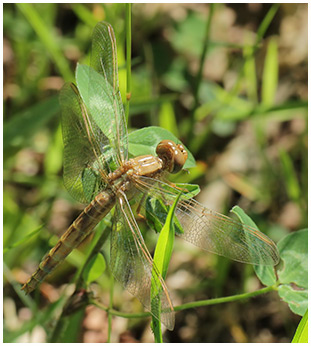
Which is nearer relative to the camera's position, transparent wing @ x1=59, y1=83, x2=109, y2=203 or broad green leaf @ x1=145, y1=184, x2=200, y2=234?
broad green leaf @ x1=145, y1=184, x2=200, y2=234

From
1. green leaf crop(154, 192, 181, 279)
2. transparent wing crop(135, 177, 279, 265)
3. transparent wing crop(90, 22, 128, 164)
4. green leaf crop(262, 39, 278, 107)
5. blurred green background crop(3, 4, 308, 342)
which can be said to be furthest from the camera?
green leaf crop(262, 39, 278, 107)

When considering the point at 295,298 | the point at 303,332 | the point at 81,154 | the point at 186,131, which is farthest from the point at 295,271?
the point at 186,131

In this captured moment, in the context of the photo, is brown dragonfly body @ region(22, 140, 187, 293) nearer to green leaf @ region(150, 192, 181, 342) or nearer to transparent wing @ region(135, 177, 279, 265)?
transparent wing @ region(135, 177, 279, 265)

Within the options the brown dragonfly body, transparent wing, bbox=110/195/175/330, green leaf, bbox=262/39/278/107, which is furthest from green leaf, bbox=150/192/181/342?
green leaf, bbox=262/39/278/107

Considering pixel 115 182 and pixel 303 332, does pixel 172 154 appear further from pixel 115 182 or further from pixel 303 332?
pixel 303 332

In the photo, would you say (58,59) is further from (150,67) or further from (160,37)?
(160,37)

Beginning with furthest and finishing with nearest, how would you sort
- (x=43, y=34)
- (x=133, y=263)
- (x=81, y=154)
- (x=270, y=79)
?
(x=270, y=79) → (x=43, y=34) → (x=81, y=154) → (x=133, y=263)

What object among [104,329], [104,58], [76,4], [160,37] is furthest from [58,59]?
[104,329]
